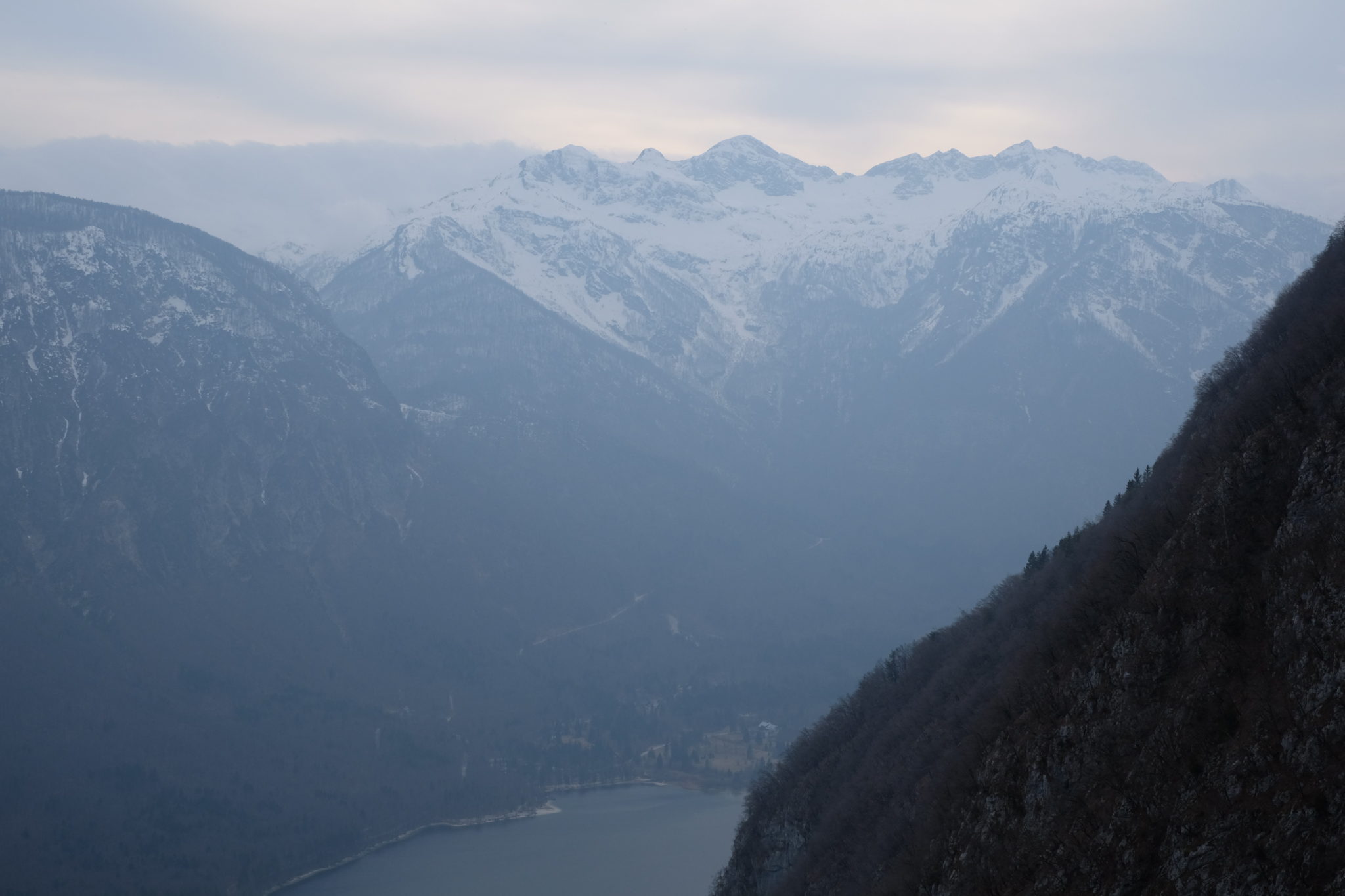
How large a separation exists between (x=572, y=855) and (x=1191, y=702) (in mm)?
108517

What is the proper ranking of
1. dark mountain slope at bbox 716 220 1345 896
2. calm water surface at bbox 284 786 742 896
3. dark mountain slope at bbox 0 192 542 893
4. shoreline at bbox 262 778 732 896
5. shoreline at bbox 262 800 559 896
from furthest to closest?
shoreline at bbox 262 800 559 896 < dark mountain slope at bbox 0 192 542 893 < shoreline at bbox 262 778 732 896 < calm water surface at bbox 284 786 742 896 < dark mountain slope at bbox 716 220 1345 896

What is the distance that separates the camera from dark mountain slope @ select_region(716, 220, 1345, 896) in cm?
2516

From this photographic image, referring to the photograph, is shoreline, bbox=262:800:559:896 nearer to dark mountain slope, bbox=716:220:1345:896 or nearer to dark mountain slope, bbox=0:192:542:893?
dark mountain slope, bbox=0:192:542:893

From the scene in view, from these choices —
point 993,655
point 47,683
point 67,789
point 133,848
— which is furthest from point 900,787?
point 47,683

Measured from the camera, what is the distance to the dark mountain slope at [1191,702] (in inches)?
990

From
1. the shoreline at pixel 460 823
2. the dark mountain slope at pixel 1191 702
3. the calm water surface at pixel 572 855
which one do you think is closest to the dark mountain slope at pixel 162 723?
the shoreline at pixel 460 823

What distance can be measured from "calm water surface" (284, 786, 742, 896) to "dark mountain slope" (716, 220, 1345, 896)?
74817 mm

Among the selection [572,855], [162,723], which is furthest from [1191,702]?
[162,723]

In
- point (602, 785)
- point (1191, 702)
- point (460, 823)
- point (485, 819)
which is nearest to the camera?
point (1191, 702)

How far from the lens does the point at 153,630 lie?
18650cm

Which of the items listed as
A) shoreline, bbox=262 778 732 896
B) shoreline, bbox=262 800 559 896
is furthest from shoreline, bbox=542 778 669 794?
shoreline, bbox=262 800 559 896

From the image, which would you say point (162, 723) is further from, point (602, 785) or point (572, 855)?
point (572, 855)

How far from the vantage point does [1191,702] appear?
29031 mm

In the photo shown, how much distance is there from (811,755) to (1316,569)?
43397 mm
